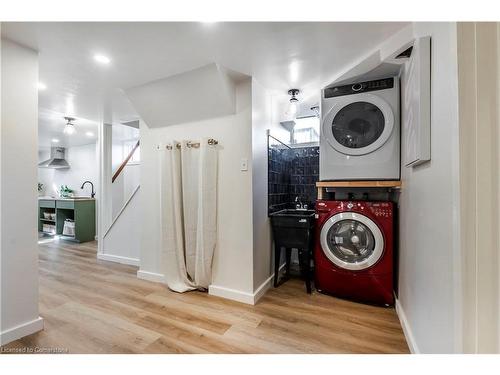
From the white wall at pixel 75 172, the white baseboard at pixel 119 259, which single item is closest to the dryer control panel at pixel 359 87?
the white baseboard at pixel 119 259

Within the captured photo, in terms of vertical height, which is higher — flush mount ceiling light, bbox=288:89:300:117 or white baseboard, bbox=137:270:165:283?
flush mount ceiling light, bbox=288:89:300:117

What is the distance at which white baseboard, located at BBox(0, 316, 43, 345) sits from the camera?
1396 millimetres

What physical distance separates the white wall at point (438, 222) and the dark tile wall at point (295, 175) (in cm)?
135

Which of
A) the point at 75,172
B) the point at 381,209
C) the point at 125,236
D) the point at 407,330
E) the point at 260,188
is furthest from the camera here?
the point at 75,172

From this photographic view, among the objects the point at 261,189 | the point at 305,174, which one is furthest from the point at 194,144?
the point at 305,174

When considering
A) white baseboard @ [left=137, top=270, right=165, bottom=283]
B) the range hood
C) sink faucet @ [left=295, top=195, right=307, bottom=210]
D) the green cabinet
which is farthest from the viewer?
the range hood

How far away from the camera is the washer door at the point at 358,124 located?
1.89 meters

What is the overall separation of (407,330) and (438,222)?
927 mm

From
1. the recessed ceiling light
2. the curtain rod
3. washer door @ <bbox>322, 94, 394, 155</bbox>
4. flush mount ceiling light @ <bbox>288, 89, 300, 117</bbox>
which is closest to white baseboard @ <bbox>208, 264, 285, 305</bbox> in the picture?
→ the curtain rod

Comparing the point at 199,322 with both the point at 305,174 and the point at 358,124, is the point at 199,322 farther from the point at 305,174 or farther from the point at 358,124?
the point at 358,124

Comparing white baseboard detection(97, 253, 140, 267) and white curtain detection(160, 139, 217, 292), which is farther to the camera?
white baseboard detection(97, 253, 140, 267)

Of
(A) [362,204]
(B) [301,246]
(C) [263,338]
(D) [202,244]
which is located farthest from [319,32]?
(C) [263,338]

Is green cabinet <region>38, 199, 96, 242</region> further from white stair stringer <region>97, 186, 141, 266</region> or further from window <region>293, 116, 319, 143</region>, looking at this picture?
window <region>293, 116, 319, 143</region>

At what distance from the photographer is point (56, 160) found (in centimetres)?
516
